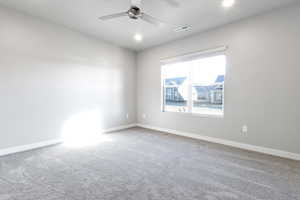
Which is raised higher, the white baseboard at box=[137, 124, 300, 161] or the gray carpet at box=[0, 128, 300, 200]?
the white baseboard at box=[137, 124, 300, 161]

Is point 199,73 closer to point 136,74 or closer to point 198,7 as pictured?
point 198,7

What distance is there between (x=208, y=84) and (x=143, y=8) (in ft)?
7.48

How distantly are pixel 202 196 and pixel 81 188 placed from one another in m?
1.44

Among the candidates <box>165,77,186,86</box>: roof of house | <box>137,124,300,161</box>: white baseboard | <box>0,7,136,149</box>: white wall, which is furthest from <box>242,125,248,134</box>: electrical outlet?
<box>0,7,136,149</box>: white wall

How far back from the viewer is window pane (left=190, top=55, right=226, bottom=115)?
3592 mm

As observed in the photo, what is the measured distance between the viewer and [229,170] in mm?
2303

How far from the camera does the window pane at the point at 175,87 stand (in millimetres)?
4273

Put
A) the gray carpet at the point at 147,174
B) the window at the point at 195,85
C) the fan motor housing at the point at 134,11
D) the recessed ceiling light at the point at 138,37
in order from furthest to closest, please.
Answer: the recessed ceiling light at the point at 138,37
the window at the point at 195,85
the fan motor housing at the point at 134,11
the gray carpet at the point at 147,174

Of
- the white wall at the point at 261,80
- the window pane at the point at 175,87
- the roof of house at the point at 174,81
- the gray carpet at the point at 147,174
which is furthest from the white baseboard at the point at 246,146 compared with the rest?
the roof of house at the point at 174,81

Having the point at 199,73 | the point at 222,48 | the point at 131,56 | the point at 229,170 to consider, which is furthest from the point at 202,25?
the point at 229,170

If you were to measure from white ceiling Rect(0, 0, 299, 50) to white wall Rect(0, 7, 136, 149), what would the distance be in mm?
386

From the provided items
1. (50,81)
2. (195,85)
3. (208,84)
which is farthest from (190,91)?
(50,81)

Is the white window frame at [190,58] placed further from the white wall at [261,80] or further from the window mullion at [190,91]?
the white wall at [261,80]

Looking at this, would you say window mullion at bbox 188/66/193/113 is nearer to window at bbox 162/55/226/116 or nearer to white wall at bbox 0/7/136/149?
window at bbox 162/55/226/116
